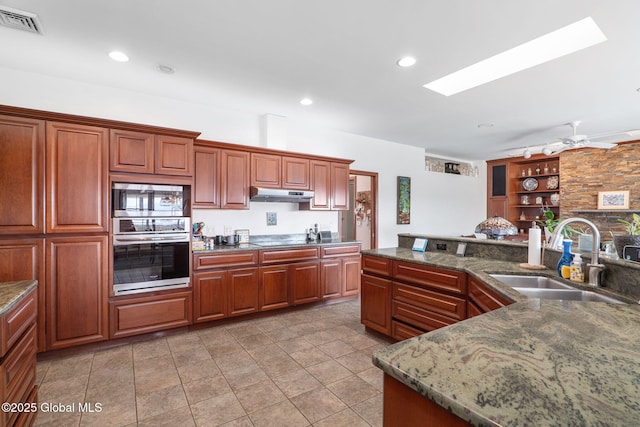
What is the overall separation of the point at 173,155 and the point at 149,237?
2.82ft

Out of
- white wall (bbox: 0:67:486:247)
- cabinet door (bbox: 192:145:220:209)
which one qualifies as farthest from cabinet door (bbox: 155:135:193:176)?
white wall (bbox: 0:67:486:247)

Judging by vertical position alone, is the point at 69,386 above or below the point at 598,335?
below

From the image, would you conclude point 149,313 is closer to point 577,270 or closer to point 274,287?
point 274,287

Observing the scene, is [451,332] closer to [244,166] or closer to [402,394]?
[402,394]

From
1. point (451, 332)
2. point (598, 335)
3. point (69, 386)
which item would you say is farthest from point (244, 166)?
point (598, 335)

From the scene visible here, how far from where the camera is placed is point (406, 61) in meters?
2.81

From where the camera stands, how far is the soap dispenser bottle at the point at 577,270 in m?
1.94

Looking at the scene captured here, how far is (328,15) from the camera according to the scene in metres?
2.19

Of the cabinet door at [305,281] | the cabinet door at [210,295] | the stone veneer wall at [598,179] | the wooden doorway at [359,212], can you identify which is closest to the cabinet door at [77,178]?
the cabinet door at [210,295]

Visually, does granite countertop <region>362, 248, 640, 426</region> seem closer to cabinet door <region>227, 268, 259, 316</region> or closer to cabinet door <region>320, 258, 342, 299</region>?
cabinet door <region>227, 268, 259, 316</region>

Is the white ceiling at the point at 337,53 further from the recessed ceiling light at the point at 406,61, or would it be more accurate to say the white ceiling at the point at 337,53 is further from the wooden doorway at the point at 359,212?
the wooden doorway at the point at 359,212

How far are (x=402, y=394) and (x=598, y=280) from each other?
1684 millimetres

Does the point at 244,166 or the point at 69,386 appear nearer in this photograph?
the point at 69,386

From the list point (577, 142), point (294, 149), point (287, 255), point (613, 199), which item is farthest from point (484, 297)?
point (613, 199)
